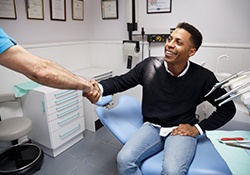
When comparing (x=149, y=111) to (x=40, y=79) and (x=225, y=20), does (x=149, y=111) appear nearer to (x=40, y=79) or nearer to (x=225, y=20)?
(x=40, y=79)

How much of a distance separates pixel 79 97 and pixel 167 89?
1142 mm

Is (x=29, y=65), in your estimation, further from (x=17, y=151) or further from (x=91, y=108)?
(x=91, y=108)

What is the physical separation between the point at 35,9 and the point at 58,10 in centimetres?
31

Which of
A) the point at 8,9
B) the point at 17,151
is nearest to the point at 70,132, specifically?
the point at 17,151

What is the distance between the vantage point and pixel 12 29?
1.97 meters

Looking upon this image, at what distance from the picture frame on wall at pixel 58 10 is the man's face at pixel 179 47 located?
5.22 ft

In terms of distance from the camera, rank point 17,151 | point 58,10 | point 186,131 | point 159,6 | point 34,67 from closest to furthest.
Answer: point 34,67
point 186,131
point 17,151
point 159,6
point 58,10

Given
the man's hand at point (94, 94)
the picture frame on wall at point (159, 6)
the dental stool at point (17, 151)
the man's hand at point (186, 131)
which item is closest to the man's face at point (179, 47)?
the man's hand at point (186, 131)

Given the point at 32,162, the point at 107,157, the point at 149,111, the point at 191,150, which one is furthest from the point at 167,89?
the point at 32,162

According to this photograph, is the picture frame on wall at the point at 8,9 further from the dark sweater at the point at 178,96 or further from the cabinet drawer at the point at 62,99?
the dark sweater at the point at 178,96

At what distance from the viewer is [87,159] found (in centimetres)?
199

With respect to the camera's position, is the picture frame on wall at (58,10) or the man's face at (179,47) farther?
the picture frame on wall at (58,10)

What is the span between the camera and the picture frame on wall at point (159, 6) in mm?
2197

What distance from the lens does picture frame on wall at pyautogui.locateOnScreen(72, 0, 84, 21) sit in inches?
101
